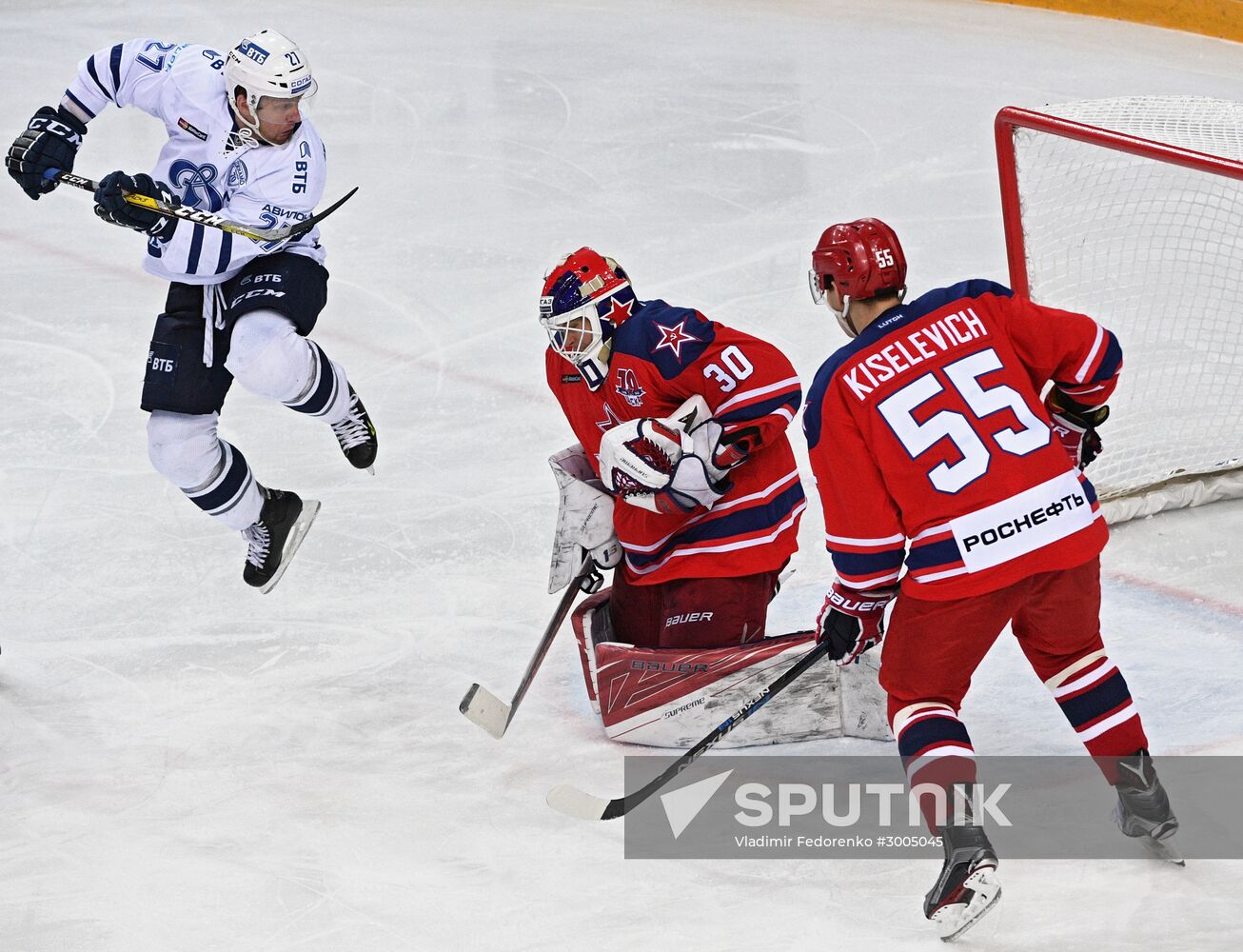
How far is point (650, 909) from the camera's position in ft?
7.39

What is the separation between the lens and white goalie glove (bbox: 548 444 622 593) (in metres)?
2.80

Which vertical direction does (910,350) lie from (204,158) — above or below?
above

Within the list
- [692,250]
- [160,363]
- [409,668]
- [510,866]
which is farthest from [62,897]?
[692,250]

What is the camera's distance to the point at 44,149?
292cm

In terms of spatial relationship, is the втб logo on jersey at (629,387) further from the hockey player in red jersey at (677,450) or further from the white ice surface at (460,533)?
the white ice surface at (460,533)

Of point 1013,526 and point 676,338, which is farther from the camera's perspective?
point 676,338

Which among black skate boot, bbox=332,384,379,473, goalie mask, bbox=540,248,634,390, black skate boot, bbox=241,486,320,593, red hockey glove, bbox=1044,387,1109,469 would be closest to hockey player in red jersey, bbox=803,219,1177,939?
red hockey glove, bbox=1044,387,1109,469

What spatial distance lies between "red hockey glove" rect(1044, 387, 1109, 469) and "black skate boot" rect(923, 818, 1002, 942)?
0.65m

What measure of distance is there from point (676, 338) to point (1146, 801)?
109cm

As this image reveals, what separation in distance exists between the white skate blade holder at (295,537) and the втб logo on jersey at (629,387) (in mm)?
868

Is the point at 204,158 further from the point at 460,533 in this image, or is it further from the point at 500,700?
the point at 500,700

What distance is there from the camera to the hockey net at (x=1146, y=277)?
3.32 metres

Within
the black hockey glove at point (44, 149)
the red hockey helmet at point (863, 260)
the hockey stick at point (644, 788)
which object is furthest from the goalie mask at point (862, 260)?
the black hockey glove at point (44, 149)

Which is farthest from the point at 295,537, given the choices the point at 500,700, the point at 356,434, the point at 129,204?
the point at 129,204
